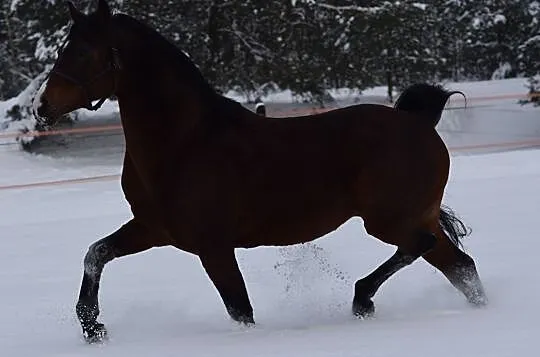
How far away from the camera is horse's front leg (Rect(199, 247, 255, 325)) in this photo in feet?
13.4

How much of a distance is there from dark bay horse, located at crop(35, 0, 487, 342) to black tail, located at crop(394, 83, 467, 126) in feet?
0.44

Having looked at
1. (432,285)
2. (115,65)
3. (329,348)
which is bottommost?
(432,285)

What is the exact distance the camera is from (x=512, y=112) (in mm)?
20500

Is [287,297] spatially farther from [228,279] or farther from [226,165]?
[226,165]

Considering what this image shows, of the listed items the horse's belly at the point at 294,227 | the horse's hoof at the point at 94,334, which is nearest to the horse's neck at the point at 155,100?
the horse's belly at the point at 294,227

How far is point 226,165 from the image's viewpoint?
413 cm

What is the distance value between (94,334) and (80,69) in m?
1.30

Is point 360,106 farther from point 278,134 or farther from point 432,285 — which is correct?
point 432,285

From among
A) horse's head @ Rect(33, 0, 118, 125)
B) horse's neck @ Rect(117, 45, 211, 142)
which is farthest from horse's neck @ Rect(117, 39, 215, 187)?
horse's head @ Rect(33, 0, 118, 125)

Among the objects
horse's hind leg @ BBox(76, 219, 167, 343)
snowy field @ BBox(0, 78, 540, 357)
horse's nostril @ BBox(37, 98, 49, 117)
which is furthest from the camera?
horse's hind leg @ BBox(76, 219, 167, 343)

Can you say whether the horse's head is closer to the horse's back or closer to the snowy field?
the horse's back

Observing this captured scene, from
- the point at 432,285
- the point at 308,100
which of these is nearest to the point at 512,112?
the point at 308,100

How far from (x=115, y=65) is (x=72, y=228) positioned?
15.0 feet

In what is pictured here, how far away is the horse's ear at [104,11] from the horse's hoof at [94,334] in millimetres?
1512
